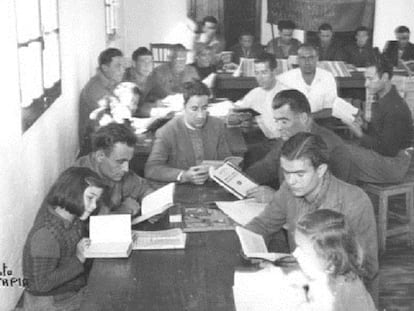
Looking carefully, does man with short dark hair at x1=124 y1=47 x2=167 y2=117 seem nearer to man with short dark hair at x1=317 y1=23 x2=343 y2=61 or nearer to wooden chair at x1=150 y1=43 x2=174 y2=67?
wooden chair at x1=150 y1=43 x2=174 y2=67

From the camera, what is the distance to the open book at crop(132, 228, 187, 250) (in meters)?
3.59

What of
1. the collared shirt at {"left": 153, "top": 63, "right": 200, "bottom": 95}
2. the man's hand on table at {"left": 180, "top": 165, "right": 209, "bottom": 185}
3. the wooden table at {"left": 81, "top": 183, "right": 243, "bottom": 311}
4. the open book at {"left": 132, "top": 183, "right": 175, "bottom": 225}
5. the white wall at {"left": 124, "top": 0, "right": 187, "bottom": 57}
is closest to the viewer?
the wooden table at {"left": 81, "top": 183, "right": 243, "bottom": 311}

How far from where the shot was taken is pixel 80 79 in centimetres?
741

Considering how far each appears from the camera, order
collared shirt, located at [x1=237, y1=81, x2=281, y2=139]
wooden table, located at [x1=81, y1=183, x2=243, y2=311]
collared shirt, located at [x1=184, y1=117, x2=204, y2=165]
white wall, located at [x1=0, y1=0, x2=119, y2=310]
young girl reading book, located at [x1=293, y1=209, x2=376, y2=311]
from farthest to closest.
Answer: collared shirt, located at [x1=237, y1=81, x2=281, y2=139]
collared shirt, located at [x1=184, y1=117, x2=204, y2=165]
white wall, located at [x1=0, y1=0, x2=119, y2=310]
wooden table, located at [x1=81, y1=183, x2=243, y2=311]
young girl reading book, located at [x1=293, y1=209, x2=376, y2=311]

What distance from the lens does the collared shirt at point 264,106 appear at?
21.8 ft

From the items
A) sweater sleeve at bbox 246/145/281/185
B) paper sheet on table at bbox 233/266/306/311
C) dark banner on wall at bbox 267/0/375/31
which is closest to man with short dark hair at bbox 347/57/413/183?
sweater sleeve at bbox 246/145/281/185

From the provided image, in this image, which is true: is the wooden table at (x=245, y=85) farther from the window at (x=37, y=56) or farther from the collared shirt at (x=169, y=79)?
the window at (x=37, y=56)

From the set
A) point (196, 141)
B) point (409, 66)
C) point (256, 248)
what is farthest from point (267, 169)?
point (409, 66)

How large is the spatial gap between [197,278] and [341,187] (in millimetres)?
775

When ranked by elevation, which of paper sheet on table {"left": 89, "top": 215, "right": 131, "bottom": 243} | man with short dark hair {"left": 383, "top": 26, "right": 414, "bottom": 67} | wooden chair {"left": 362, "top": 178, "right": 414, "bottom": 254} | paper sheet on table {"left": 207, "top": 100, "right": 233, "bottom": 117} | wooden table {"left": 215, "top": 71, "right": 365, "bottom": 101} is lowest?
wooden chair {"left": 362, "top": 178, "right": 414, "bottom": 254}

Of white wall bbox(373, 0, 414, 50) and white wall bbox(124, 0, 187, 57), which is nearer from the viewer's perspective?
white wall bbox(373, 0, 414, 50)

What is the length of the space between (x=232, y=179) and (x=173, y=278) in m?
1.33

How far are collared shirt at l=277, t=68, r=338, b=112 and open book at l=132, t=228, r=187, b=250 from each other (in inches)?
146

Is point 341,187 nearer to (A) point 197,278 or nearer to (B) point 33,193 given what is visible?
(A) point 197,278
